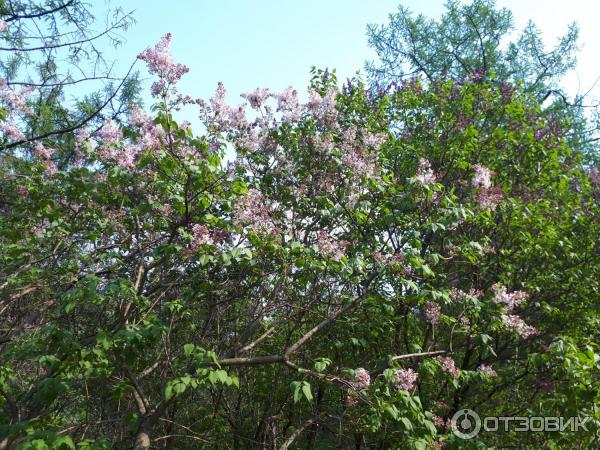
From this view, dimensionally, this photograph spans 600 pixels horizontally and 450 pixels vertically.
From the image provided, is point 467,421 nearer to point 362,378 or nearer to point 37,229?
point 362,378

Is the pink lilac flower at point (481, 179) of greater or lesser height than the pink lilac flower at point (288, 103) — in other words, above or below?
below

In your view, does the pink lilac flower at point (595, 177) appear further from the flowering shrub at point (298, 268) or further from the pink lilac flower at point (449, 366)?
the pink lilac flower at point (449, 366)

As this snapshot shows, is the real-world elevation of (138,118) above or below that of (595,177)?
below

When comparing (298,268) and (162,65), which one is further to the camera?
(298,268)

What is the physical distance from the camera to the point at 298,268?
452 cm

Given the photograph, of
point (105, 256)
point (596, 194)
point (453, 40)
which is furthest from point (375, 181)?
point (453, 40)

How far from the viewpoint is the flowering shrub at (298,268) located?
357 centimetres

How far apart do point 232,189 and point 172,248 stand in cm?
57

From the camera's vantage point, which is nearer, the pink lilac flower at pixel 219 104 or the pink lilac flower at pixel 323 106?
the pink lilac flower at pixel 219 104

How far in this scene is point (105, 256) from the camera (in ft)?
11.6

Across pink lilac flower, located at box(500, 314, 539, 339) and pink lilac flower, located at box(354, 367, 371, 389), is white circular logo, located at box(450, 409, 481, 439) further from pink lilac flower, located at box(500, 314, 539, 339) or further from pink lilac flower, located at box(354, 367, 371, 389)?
pink lilac flower, located at box(354, 367, 371, 389)

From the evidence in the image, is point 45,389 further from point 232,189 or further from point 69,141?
point 69,141

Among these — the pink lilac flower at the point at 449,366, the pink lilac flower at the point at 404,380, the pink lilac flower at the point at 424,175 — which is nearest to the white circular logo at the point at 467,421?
the pink lilac flower at the point at 449,366

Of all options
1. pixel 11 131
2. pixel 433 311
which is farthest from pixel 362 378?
pixel 11 131
